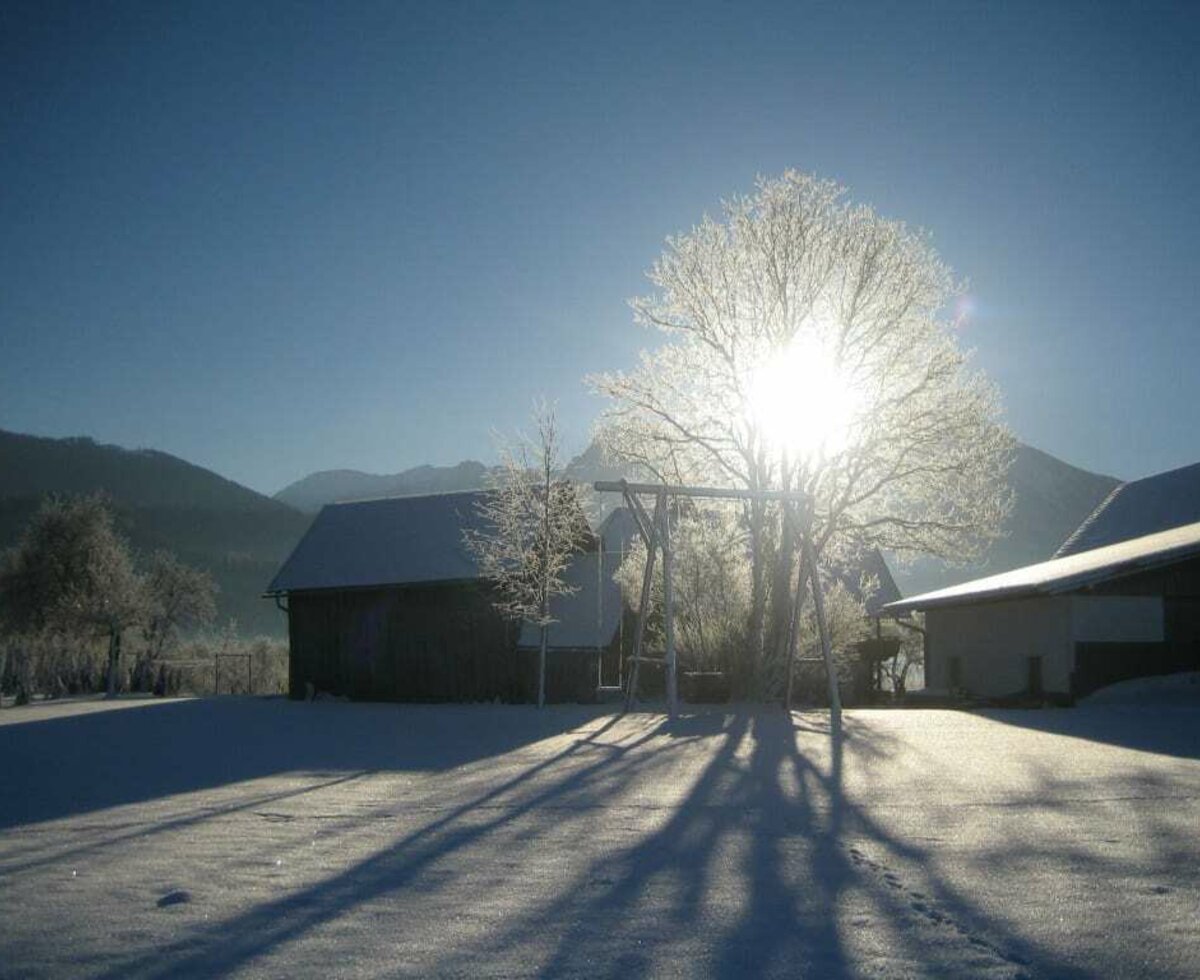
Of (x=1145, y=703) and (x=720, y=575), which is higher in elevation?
(x=720, y=575)

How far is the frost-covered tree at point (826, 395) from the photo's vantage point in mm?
23016

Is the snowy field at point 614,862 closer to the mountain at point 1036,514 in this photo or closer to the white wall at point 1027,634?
the white wall at point 1027,634

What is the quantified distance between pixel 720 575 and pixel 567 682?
300 inches

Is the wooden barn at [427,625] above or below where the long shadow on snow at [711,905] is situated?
above

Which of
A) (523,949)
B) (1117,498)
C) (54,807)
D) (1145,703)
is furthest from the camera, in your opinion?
(1117,498)

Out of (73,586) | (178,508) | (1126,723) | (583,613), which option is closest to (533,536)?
(583,613)

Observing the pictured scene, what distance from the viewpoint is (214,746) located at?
16.0m

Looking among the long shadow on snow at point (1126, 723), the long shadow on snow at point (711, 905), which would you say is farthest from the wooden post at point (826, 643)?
the long shadow on snow at point (711, 905)

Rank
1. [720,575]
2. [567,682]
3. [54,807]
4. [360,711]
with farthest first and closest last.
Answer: [567,682], [360,711], [720,575], [54,807]

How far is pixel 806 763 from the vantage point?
12117 mm

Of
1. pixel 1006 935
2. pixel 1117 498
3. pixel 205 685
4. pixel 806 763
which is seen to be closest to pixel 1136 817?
pixel 1006 935

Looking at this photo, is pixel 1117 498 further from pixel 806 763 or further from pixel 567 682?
pixel 806 763

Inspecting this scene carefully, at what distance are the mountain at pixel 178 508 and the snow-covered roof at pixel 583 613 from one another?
2730 inches

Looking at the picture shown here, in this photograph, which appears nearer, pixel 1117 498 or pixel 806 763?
pixel 806 763
